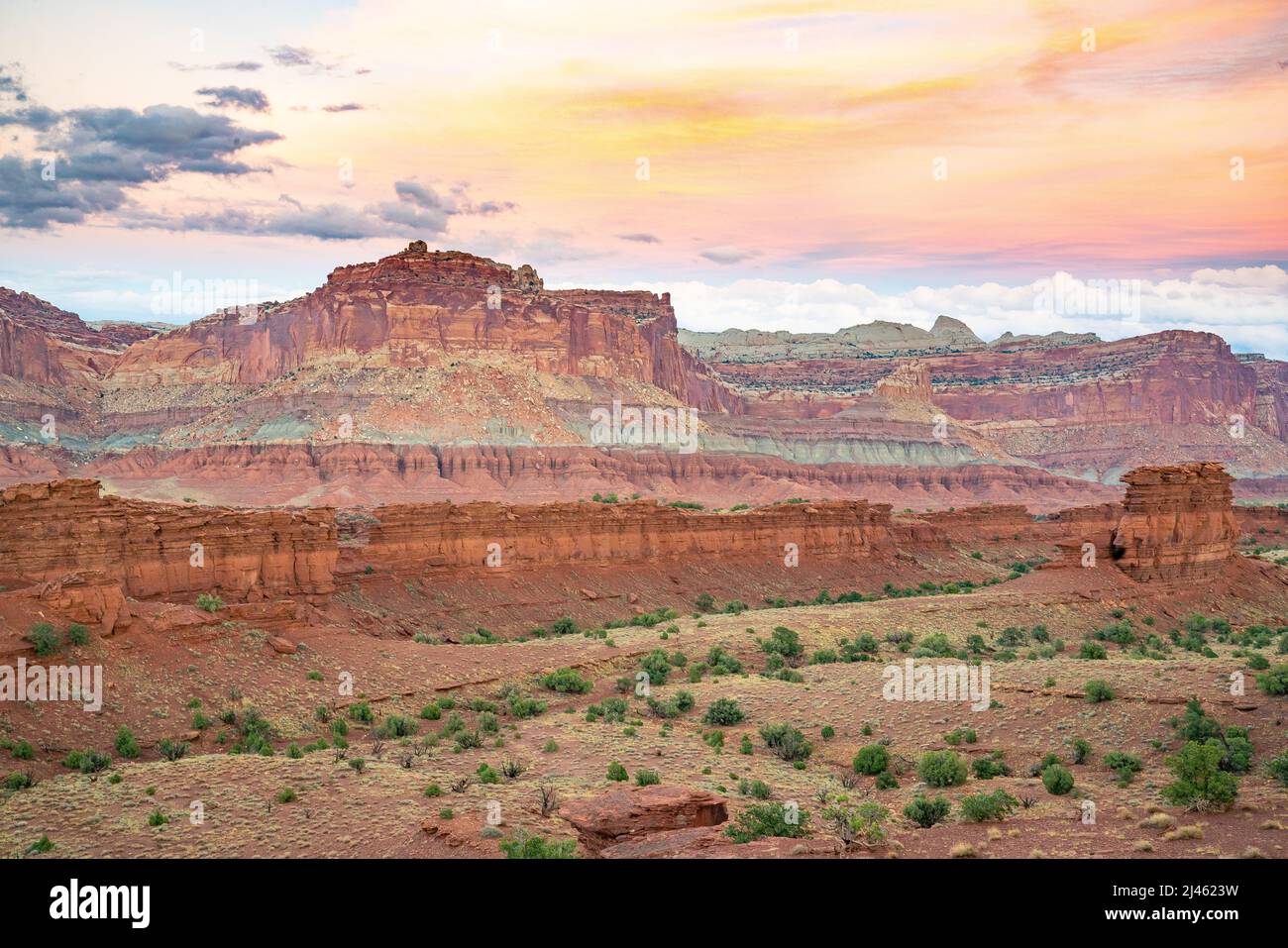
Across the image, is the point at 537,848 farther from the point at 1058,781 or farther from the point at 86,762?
the point at 86,762

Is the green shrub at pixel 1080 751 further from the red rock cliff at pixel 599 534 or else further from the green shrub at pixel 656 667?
the red rock cliff at pixel 599 534

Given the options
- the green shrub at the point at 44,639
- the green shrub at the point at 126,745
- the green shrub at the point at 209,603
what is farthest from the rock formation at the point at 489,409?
the green shrub at the point at 126,745

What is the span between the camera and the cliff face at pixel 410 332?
114688 mm

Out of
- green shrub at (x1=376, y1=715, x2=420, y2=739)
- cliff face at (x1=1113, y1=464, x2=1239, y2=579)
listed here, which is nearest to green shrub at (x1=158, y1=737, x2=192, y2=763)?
green shrub at (x1=376, y1=715, x2=420, y2=739)

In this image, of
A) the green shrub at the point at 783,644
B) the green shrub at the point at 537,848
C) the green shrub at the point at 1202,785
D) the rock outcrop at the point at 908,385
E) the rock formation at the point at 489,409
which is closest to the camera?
the green shrub at the point at 537,848

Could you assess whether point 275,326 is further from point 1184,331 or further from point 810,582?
point 1184,331

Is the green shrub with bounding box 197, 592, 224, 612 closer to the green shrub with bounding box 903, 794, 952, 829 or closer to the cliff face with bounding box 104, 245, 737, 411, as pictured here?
the green shrub with bounding box 903, 794, 952, 829

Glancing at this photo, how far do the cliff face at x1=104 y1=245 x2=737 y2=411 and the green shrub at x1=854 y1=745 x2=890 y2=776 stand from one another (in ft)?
309

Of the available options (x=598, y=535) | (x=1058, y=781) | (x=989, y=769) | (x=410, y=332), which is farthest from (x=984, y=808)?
(x=410, y=332)

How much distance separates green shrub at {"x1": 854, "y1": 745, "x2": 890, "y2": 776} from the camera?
23719 millimetres

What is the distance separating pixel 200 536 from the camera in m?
34.9

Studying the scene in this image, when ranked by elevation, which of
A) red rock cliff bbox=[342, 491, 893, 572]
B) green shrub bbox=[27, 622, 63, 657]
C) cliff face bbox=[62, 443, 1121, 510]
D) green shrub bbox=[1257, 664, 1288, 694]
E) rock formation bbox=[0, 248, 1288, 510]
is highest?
rock formation bbox=[0, 248, 1288, 510]

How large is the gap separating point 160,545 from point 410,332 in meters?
82.3

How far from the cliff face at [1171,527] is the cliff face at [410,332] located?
75.5m
